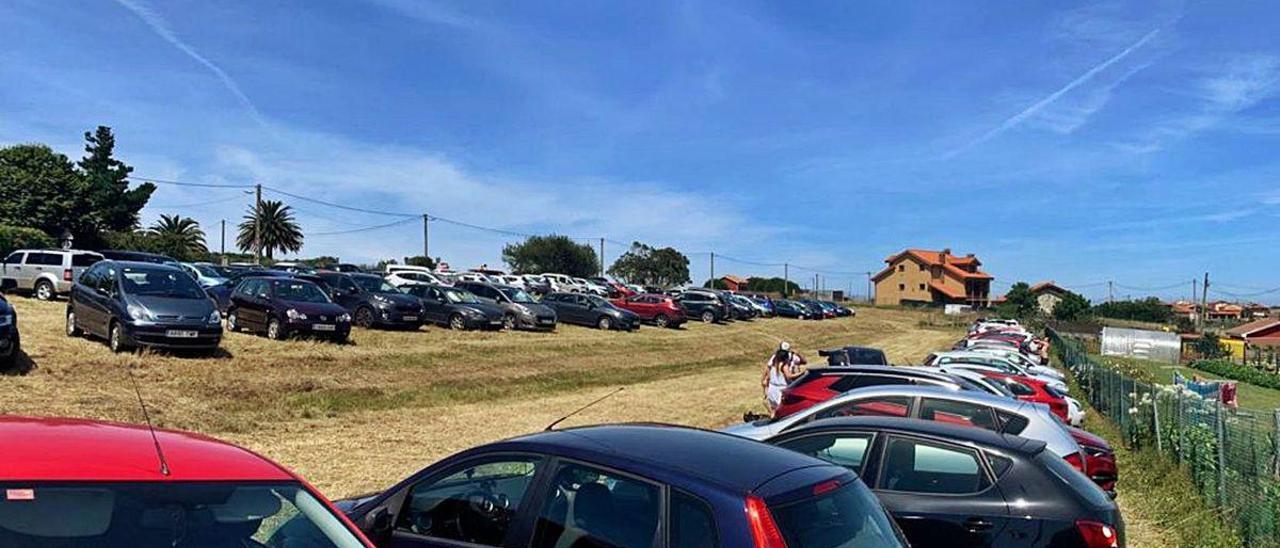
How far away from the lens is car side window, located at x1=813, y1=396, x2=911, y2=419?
9766 millimetres

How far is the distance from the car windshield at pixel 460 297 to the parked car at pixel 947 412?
21.2 meters

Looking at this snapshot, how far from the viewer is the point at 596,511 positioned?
3977 mm

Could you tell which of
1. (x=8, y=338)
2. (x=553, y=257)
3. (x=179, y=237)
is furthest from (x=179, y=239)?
(x=8, y=338)

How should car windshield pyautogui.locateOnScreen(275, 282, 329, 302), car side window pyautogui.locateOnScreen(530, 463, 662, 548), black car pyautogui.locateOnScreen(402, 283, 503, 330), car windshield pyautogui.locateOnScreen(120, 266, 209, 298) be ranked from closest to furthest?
car side window pyautogui.locateOnScreen(530, 463, 662, 548) → car windshield pyautogui.locateOnScreen(120, 266, 209, 298) → car windshield pyautogui.locateOnScreen(275, 282, 329, 302) → black car pyautogui.locateOnScreen(402, 283, 503, 330)

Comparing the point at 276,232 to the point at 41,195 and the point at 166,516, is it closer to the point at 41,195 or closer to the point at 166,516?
the point at 41,195

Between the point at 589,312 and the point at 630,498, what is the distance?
31.7m

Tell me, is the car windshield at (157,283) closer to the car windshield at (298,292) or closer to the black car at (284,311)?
the black car at (284,311)

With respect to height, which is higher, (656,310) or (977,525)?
(656,310)

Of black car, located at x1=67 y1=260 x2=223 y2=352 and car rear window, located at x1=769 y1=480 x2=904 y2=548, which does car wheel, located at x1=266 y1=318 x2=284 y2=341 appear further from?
car rear window, located at x1=769 y1=480 x2=904 y2=548

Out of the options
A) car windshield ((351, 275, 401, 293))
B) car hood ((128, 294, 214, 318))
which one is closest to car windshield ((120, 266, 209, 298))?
car hood ((128, 294, 214, 318))

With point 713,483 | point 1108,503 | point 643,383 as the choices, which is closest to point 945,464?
point 1108,503

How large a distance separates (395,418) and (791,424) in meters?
8.90

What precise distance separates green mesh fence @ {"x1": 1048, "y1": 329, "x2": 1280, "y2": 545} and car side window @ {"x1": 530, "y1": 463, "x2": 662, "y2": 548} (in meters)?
6.89

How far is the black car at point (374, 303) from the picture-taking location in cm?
2520
